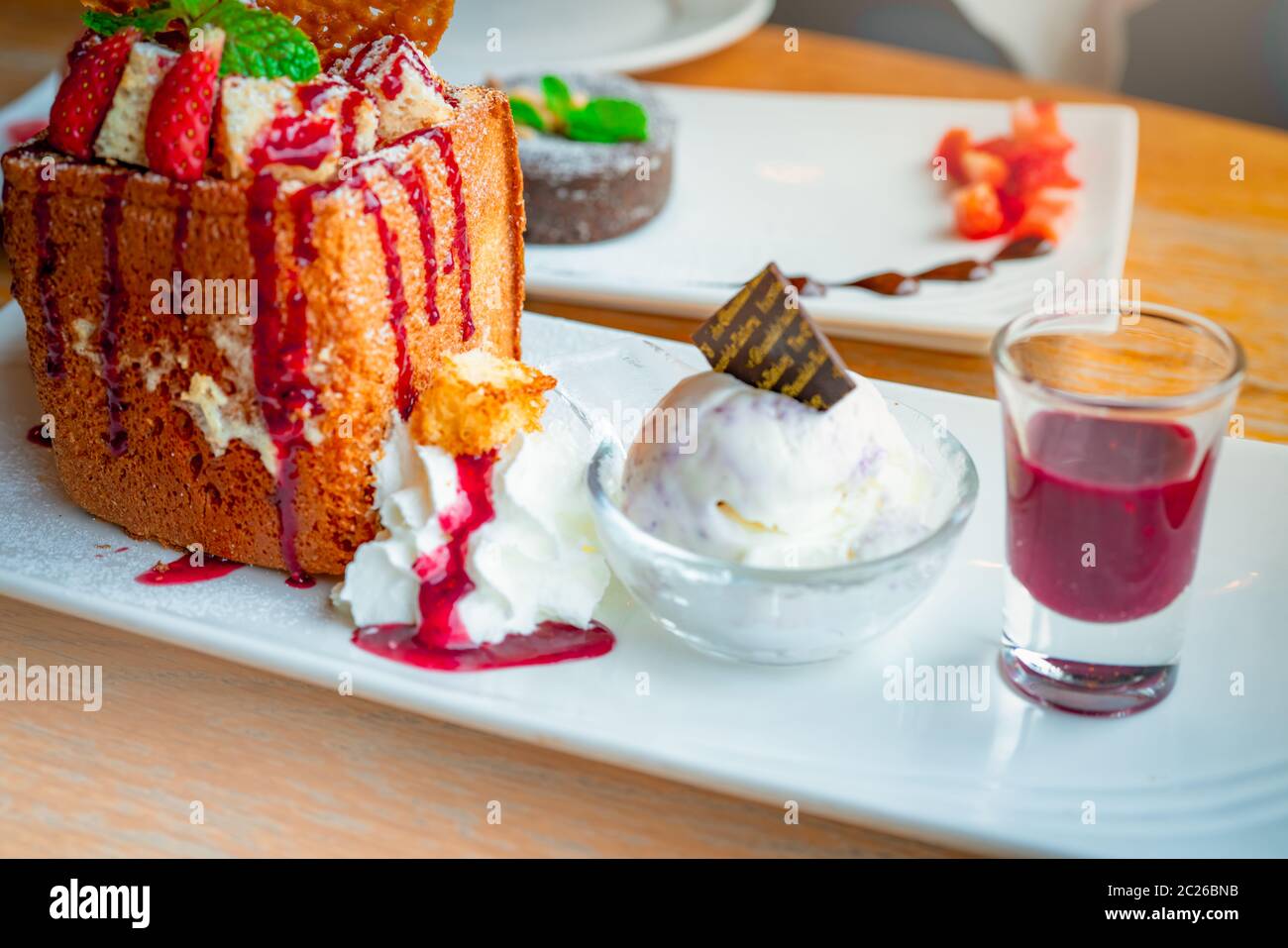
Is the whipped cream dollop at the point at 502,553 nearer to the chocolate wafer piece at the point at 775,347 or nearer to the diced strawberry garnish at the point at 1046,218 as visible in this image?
the chocolate wafer piece at the point at 775,347

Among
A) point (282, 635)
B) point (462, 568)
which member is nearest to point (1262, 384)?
point (462, 568)

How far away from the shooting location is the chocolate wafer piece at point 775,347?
49.5 inches

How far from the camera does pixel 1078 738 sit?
122cm

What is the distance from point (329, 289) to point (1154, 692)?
89cm

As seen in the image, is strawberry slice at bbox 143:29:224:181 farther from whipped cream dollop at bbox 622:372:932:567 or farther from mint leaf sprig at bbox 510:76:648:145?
mint leaf sprig at bbox 510:76:648:145

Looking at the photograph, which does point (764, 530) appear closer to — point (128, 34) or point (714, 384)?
point (714, 384)

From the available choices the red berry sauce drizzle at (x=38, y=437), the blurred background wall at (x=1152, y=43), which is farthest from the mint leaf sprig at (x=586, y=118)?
the blurred background wall at (x=1152, y=43)

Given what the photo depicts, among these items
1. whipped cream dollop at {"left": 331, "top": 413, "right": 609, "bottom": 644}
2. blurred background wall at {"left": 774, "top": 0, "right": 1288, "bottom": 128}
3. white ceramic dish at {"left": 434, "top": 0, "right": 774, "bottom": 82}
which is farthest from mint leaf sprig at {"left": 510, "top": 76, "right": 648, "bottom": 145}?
blurred background wall at {"left": 774, "top": 0, "right": 1288, "bottom": 128}

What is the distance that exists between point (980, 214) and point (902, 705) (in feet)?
4.40

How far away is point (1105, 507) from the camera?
1188 millimetres

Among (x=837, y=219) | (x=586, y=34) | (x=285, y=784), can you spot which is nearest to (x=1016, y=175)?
(x=837, y=219)

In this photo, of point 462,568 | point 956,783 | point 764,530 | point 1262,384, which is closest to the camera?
point 956,783

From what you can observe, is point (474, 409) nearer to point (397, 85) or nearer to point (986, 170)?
point (397, 85)

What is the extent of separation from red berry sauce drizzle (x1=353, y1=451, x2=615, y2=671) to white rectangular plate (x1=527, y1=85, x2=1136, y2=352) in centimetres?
79
